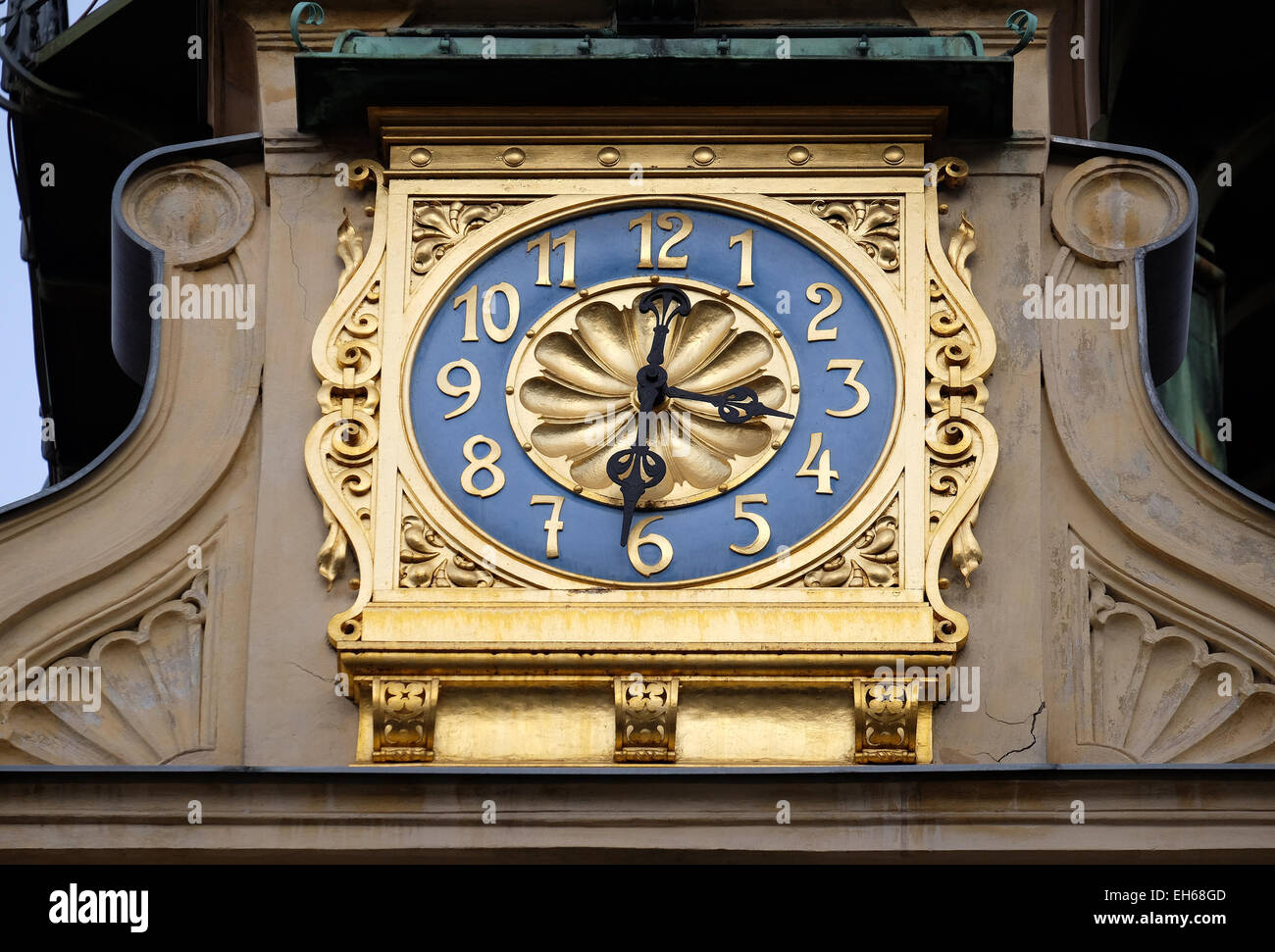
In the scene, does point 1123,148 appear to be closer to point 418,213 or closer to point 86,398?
point 418,213

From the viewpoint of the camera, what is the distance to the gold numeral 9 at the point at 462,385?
11727 mm

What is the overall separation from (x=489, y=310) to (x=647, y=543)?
3.57 ft

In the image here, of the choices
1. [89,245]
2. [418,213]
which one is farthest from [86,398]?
[418,213]

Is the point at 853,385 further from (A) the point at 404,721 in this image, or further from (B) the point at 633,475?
(A) the point at 404,721

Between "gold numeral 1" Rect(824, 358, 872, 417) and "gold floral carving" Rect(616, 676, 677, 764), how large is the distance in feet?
4.19

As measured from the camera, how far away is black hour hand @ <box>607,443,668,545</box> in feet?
37.5

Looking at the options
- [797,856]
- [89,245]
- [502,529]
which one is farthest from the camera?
[89,245]

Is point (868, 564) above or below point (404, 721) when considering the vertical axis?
above

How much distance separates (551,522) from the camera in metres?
11.5

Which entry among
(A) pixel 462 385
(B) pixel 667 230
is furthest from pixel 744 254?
(A) pixel 462 385

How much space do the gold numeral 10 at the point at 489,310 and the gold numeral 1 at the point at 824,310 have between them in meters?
1.03

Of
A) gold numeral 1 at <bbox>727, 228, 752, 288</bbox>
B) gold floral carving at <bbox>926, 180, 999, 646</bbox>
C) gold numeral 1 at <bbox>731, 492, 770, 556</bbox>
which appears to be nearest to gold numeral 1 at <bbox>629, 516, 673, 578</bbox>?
gold numeral 1 at <bbox>731, 492, 770, 556</bbox>

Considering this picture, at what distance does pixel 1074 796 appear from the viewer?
35.1 ft
